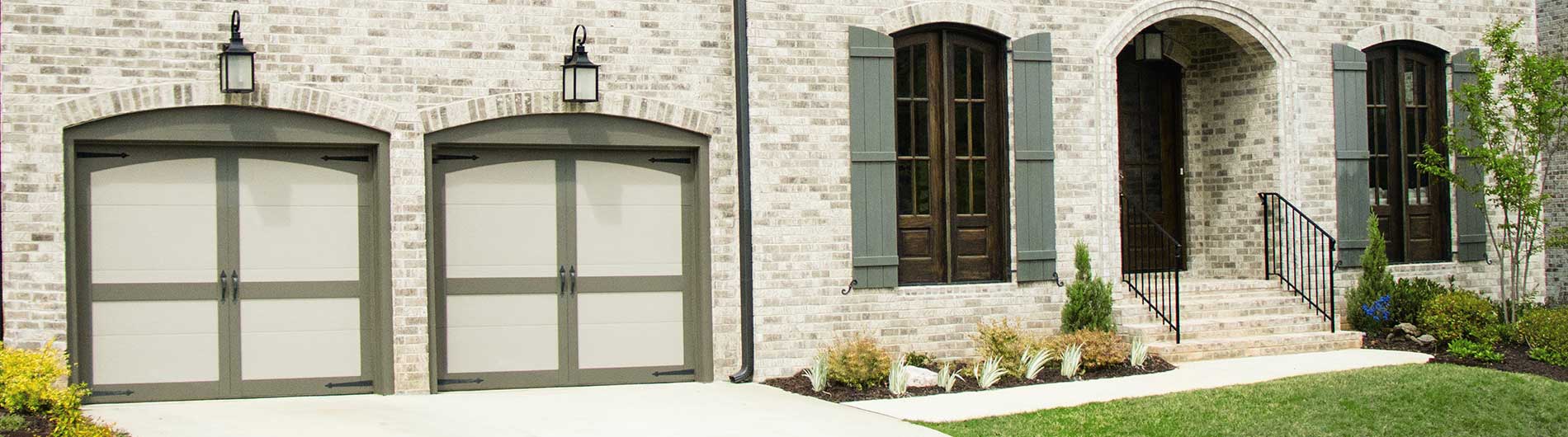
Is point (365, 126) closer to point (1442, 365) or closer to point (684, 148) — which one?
point (684, 148)

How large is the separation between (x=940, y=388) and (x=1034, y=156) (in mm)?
2312

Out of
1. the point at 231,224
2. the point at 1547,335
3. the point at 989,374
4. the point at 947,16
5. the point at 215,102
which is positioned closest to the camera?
the point at 215,102

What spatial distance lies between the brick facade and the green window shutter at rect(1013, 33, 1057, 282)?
14cm

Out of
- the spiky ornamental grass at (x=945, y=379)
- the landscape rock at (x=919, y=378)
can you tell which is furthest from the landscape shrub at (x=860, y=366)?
the spiky ornamental grass at (x=945, y=379)

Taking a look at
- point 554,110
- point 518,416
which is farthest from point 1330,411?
point 554,110

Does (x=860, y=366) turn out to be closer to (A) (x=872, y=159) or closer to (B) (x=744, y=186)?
(B) (x=744, y=186)

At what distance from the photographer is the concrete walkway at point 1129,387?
372 inches

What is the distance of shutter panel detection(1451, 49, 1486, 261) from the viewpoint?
13539 millimetres

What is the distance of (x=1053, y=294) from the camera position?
11797 mm

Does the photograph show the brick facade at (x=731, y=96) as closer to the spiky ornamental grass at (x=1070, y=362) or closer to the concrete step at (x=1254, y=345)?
the spiky ornamental grass at (x=1070, y=362)

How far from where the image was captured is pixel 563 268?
1059 centimetres

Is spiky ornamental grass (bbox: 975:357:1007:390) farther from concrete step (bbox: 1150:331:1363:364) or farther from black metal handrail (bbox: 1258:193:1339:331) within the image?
black metal handrail (bbox: 1258:193:1339:331)

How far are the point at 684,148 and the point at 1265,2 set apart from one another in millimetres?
5547

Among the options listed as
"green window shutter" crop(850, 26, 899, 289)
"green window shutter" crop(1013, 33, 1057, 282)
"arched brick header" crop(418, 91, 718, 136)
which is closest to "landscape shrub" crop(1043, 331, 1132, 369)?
"green window shutter" crop(1013, 33, 1057, 282)
